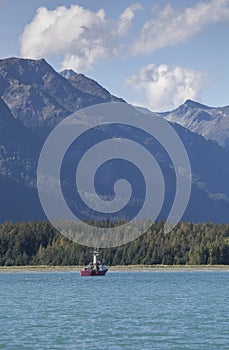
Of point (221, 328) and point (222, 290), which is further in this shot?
point (222, 290)

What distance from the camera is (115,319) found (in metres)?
102

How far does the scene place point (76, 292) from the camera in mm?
156750

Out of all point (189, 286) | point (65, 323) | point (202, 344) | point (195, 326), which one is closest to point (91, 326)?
point (65, 323)

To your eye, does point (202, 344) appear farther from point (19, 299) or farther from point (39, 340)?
point (19, 299)

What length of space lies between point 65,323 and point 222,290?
6938cm

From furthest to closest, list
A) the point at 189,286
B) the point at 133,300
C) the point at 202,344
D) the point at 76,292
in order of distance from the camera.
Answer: the point at 189,286
the point at 76,292
the point at 133,300
the point at 202,344

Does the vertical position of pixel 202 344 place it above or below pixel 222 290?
below

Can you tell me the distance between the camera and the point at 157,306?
395 feet

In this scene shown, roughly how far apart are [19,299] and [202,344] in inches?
2503

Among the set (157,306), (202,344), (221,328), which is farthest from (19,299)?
(202,344)

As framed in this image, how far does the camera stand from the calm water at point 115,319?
80.8 metres

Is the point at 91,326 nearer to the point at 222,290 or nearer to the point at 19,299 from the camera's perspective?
the point at 19,299

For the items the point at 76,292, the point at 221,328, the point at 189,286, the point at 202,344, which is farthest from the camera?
the point at 189,286

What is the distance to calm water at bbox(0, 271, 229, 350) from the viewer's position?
265 ft
